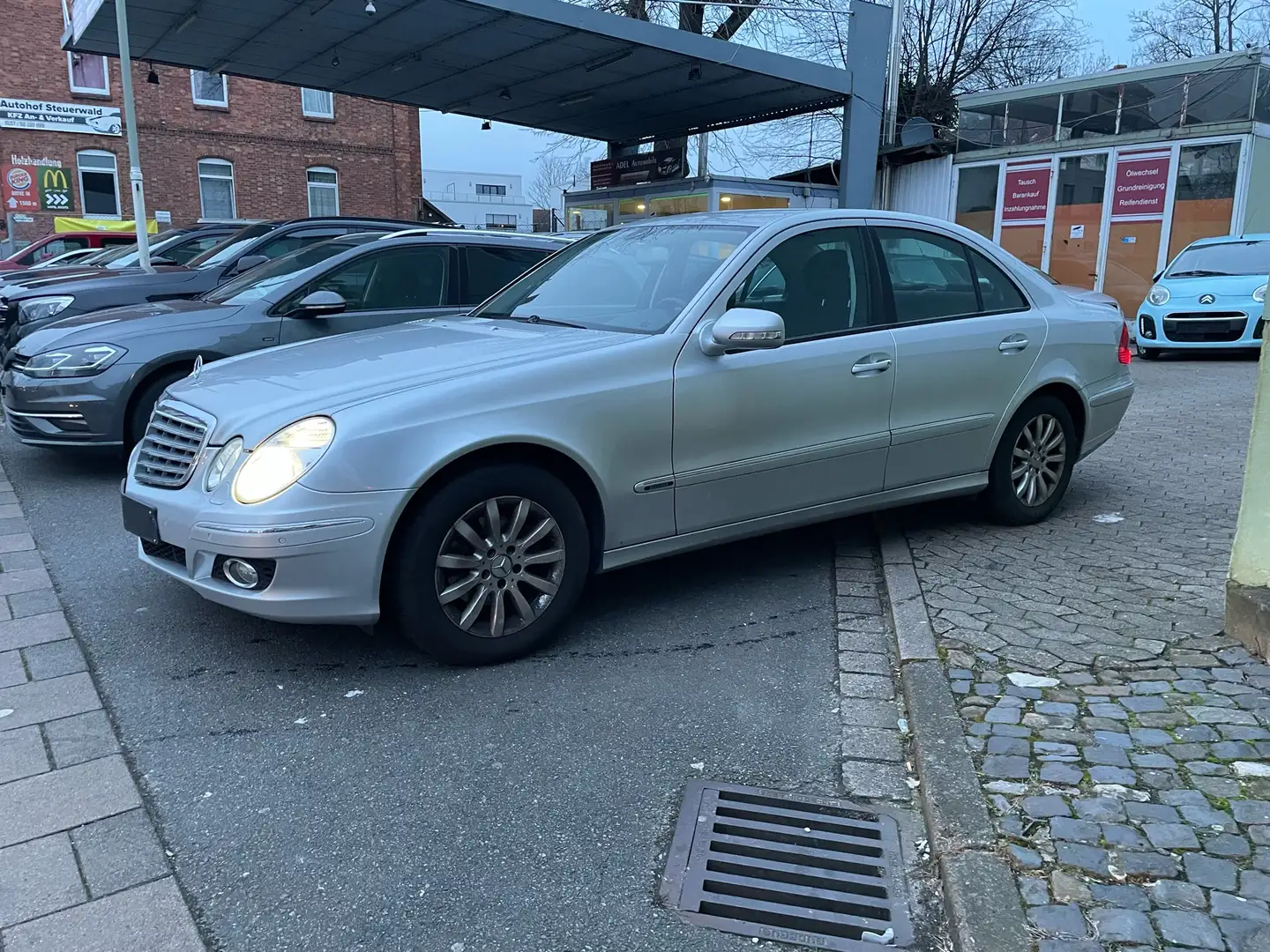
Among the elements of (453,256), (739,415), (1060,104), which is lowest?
Answer: (739,415)

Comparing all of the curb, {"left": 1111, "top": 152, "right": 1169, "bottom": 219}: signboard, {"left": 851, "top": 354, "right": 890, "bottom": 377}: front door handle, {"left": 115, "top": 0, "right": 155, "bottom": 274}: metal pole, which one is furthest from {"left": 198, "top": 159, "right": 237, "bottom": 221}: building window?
the curb

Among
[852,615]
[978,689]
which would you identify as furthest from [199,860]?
[852,615]

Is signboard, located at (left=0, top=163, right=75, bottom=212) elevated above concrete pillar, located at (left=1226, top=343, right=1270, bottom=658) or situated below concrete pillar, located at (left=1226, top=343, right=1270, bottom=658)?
above

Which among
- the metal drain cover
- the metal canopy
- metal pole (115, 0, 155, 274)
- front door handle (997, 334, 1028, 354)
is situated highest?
the metal canopy

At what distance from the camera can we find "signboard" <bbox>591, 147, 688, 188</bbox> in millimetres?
17000

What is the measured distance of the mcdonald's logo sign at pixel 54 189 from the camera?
2635 cm

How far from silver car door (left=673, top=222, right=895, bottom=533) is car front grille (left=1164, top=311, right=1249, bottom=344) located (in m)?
10.6

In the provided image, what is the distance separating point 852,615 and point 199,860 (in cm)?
279

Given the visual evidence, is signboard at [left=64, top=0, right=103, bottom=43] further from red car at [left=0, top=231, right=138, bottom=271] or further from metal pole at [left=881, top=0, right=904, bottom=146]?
metal pole at [left=881, top=0, right=904, bottom=146]

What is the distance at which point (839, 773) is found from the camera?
10.4 ft

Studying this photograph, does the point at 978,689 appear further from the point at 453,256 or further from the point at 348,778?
the point at 453,256

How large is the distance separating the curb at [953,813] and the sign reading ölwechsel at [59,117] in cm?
2901

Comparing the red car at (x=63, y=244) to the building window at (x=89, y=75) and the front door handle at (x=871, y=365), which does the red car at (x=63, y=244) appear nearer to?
the building window at (x=89, y=75)

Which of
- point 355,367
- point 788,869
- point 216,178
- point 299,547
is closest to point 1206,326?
point 355,367
